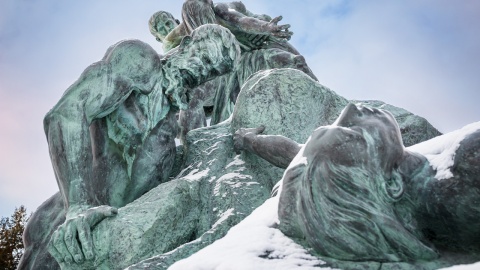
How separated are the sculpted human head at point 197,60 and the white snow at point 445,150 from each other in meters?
1.79

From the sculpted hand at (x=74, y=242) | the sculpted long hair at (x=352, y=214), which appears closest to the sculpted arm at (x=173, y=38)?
the sculpted hand at (x=74, y=242)

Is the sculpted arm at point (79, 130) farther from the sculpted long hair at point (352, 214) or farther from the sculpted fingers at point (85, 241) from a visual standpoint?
the sculpted long hair at point (352, 214)

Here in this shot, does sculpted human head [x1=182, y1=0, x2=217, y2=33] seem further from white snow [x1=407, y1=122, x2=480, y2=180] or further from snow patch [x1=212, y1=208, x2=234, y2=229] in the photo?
white snow [x1=407, y1=122, x2=480, y2=180]

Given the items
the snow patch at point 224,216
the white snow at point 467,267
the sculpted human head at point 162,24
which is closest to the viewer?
the white snow at point 467,267

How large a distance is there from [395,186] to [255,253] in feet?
1.62

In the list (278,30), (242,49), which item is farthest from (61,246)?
(242,49)

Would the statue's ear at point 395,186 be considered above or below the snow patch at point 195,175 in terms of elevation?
below

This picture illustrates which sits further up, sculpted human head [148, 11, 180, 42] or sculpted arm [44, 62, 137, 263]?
sculpted human head [148, 11, 180, 42]

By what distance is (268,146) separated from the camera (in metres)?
3.18

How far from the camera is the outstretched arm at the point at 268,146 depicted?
10.1ft

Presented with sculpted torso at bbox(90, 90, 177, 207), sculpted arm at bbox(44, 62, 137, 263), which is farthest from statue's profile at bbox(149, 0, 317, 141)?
sculpted arm at bbox(44, 62, 137, 263)

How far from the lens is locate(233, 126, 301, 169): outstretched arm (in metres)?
3.08

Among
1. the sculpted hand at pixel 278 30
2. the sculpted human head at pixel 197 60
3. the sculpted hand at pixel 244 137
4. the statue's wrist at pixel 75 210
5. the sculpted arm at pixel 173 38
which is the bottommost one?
the statue's wrist at pixel 75 210

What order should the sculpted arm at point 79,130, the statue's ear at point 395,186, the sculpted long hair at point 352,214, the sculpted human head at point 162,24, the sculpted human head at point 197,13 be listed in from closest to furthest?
the sculpted long hair at point 352,214
the statue's ear at point 395,186
the sculpted arm at point 79,130
the sculpted human head at point 197,13
the sculpted human head at point 162,24
